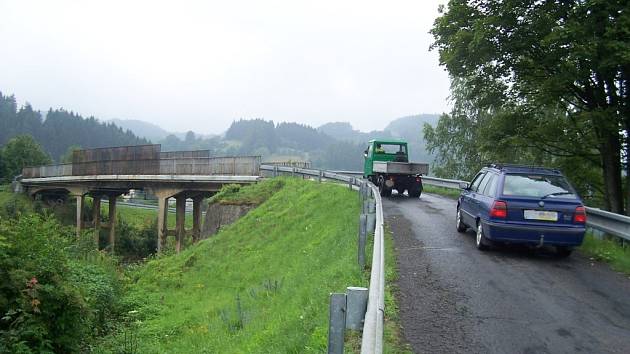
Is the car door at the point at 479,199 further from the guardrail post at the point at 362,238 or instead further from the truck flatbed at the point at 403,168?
the truck flatbed at the point at 403,168

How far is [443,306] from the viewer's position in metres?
6.07

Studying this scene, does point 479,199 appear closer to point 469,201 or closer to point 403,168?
point 469,201

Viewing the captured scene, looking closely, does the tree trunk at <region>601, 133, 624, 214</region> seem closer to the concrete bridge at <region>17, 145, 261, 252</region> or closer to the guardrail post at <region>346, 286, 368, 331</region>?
the guardrail post at <region>346, 286, 368, 331</region>

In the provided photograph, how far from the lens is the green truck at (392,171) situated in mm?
20234

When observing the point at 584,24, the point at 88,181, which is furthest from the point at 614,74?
the point at 88,181

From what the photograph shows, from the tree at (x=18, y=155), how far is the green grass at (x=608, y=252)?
3622 inches

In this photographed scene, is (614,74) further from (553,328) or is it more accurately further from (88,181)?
(88,181)

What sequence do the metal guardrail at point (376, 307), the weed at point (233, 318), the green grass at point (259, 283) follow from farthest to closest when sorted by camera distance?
1. the weed at point (233, 318)
2. the green grass at point (259, 283)
3. the metal guardrail at point (376, 307)

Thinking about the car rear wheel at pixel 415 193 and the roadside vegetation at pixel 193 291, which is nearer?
the roadside vegetation at pixel 193 291

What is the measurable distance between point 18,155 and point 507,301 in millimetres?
96106

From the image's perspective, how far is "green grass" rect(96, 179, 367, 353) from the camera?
708cm

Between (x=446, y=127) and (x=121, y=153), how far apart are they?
1023 inches

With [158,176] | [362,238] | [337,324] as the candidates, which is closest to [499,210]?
[362,238]

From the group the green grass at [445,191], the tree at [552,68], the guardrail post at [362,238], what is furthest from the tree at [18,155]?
the guardrail post at [362,238]
